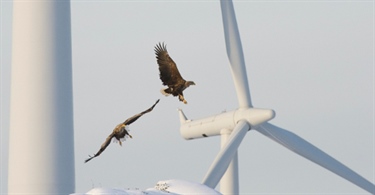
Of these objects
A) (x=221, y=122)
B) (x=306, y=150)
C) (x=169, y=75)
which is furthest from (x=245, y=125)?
(x=169, y=75)

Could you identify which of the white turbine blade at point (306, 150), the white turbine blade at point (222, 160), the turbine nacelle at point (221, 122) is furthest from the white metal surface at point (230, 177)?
the white turbine blade at point (222, 160)

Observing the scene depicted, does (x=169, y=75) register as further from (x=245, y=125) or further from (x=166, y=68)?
(x=245, y=125)

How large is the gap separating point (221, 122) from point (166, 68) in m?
31.3

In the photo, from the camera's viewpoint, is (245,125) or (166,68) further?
(245,125)

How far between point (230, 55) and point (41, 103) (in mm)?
30498

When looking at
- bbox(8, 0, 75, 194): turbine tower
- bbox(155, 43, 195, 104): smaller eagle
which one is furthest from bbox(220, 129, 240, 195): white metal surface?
bbox(8, 0, 75, 194): turbine tower

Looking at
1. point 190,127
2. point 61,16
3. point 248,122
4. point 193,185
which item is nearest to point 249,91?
point 248,122

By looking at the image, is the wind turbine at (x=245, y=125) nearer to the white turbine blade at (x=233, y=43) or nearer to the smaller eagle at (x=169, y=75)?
the white turbine blade at (x=233, y=43)

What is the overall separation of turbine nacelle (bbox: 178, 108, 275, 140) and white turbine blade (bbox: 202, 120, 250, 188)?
228 centimetres

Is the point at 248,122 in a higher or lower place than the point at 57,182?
higher

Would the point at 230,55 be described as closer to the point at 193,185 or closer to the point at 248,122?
the point at 248,122

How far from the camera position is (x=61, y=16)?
82250 mm

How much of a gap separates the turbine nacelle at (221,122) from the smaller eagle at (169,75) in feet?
74.0

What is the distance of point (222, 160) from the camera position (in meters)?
100
